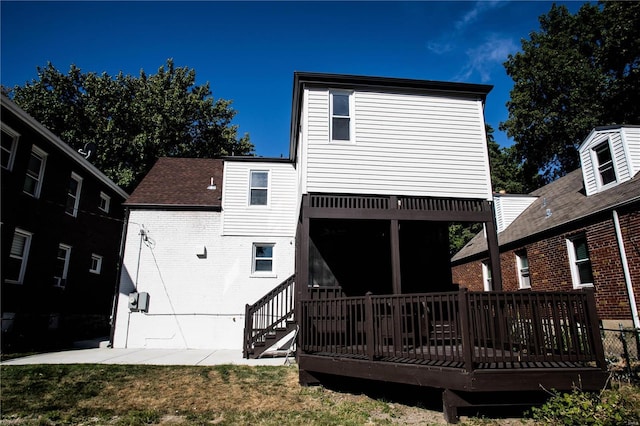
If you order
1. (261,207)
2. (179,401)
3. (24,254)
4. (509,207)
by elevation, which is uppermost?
(509,207)

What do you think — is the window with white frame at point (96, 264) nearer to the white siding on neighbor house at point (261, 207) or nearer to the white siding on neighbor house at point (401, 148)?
the white siding on neighbor house at point (261, 207)

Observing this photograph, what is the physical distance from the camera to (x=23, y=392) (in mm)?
5945

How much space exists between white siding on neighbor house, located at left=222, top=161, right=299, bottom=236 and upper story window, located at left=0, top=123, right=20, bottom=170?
6252mm

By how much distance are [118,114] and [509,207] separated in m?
25.7

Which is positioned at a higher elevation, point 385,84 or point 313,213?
point 385,84

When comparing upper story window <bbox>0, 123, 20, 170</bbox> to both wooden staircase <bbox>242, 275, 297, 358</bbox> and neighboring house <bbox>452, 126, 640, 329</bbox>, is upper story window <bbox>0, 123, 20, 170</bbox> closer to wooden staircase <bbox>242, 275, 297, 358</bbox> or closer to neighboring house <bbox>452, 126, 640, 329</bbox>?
wooden staircase <bbox>242, 275, 297, 358</bbox>

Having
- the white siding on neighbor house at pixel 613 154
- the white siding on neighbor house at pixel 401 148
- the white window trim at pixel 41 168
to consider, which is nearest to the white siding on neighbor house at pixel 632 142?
the white siding on neighbor house at pixel 613 154

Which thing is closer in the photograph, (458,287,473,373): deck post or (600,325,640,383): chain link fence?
(458,287,473,373): deck post

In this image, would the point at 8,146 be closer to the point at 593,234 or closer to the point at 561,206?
the point at 593,234

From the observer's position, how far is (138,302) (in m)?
11.8

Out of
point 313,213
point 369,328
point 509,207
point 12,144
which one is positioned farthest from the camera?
point 509,207

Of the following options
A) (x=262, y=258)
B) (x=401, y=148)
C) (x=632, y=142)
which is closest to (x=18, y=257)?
(x=262, y=258)

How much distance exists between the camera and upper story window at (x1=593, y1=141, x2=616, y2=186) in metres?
11.4

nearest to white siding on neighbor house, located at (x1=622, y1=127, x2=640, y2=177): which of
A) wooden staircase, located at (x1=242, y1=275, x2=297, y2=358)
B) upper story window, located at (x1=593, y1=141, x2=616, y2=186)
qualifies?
upper story window, located at (x1=593, y1=141, x2=616, y2=186)
